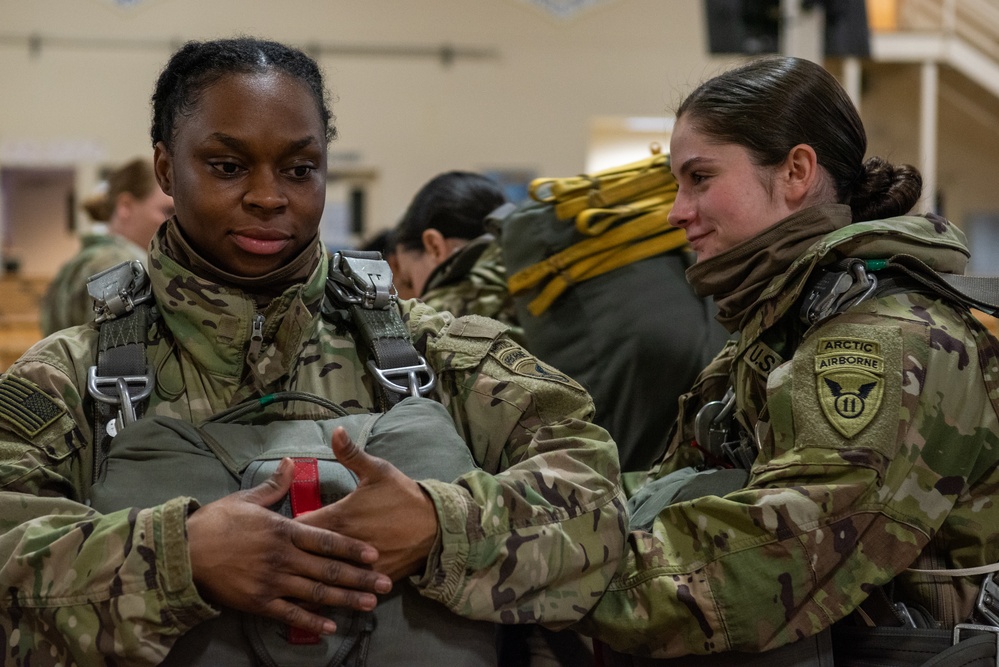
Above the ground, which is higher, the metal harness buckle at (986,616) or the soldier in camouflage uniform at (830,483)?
the soldier in camouflage uniform at (830,483)

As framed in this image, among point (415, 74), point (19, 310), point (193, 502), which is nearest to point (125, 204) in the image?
point (193, 502)


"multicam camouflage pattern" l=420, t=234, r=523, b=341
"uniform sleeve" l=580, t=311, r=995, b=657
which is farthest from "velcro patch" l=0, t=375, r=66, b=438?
"multicam camouflage pattern" l=420, t=234, r=523, b=341

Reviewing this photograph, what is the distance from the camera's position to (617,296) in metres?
2.54

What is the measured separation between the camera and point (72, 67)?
37.5ft

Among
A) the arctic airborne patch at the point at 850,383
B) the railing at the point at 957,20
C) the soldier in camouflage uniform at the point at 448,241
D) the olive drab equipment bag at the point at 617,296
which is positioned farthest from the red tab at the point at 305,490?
the railing at the point at 957,20

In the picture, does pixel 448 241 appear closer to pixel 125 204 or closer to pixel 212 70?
pixel 212 70

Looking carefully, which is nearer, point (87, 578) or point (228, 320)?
point (87, 578)

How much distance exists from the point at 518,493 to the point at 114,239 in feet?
11.4

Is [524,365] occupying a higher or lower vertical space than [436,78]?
higher

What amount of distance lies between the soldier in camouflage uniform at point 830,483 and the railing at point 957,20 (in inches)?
387

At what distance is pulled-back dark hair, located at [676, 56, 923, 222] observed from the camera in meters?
1.95

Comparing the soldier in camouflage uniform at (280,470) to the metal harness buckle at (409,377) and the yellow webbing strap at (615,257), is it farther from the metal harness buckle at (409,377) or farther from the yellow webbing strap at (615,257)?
the yellow webbing strap at (615,257)

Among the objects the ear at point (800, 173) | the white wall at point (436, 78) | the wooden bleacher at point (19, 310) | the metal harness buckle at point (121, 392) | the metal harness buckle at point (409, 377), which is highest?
the ear at point (800, 173)

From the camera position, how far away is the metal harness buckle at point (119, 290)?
1613 mm
